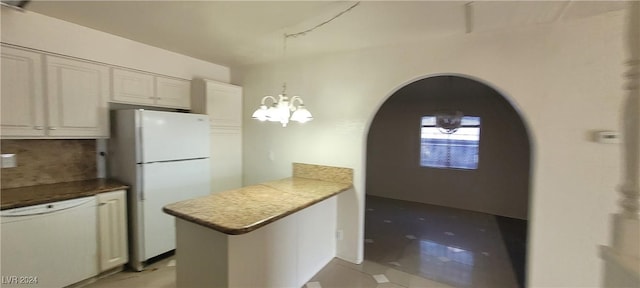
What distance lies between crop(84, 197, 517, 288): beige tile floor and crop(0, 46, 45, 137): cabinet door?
1.48 m

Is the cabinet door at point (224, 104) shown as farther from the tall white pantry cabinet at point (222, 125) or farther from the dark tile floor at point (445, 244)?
the dark tile floor at point (445, 244)

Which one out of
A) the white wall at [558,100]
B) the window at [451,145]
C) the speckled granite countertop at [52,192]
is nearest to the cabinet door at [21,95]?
the speckled granite countertop at [52,192]

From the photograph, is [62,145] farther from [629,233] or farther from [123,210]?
[629,233]

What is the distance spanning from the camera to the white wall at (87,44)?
2.05 meters

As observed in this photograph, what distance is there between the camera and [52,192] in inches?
85.7

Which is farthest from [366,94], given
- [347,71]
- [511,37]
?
[511,37]

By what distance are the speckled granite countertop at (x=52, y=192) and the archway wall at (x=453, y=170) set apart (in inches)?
165

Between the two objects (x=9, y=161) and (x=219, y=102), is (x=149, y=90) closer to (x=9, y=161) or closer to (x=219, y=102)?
(x=219, y=102)

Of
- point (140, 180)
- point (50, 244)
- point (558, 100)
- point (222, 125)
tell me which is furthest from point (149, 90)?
point (558, 100)

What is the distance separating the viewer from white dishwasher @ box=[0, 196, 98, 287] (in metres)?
1.90

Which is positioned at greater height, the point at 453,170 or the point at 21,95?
the point at 21,95

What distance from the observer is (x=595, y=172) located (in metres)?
1.92

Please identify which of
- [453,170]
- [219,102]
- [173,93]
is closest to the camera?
[173,93]

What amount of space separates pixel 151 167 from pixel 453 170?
17.3 feet
